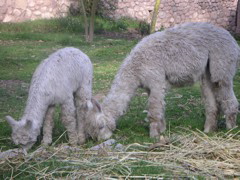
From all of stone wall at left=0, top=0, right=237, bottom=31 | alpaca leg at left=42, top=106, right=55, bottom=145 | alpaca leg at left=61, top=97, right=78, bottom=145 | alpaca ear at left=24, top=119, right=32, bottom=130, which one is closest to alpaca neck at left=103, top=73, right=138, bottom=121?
alpaca leg at left=61, top=97, right=78, bottom=145

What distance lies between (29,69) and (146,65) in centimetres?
625

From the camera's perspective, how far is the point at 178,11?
23141 mm

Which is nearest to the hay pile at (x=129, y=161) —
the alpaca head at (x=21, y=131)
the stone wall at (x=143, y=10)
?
the alpaca head at (x=21, y=131)

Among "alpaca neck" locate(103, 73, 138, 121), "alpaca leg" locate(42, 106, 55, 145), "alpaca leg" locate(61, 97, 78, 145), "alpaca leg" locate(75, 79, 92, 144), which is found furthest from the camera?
"alpaca neck" locate(103, 73, 138, 121)

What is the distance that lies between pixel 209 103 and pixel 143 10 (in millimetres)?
15393

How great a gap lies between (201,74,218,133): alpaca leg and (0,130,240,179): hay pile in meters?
1.80

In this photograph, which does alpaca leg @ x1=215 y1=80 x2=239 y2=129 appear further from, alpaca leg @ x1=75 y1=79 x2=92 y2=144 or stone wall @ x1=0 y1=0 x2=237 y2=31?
stone wall @ x1=0 y1=0 x2=237 y2=31

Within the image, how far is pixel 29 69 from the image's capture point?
1272 cm

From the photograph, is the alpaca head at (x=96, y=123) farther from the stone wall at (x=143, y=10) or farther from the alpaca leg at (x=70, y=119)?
the stone wall at (x=143, y=10)

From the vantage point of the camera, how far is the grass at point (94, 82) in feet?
22.5

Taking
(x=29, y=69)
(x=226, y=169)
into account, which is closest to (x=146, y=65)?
(x=226, y=169)

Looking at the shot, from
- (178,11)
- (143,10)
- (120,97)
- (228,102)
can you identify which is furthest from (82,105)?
(178,11)

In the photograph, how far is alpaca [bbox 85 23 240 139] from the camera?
713cm

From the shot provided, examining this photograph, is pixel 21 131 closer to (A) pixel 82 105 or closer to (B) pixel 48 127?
(B) pixel 48 127
